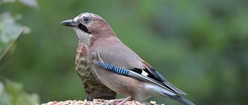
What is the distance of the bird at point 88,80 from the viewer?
5656 millimetres

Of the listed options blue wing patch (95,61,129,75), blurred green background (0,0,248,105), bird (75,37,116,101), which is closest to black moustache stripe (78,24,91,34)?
bird (75,37,116,101)

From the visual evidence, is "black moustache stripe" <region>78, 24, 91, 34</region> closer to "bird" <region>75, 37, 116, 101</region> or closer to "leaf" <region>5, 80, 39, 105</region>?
"bird" <region>75, 37, 116, 101</region>

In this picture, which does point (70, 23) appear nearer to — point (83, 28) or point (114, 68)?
point (83, 28)

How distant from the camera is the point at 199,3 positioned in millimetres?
10547

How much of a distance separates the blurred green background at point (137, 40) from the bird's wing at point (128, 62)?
3.17m

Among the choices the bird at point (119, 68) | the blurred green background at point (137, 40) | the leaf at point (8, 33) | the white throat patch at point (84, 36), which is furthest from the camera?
the blurred green background at point (137, 40)

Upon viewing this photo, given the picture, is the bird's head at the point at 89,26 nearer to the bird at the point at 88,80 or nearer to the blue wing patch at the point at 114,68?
the bird at the point at 88,80

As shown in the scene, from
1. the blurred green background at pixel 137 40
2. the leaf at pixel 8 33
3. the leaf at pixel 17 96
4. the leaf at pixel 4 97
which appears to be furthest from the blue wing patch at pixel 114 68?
the blurred green background at pixel 137 40

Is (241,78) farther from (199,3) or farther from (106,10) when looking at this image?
(106,10)

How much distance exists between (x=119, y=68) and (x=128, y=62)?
10 cm

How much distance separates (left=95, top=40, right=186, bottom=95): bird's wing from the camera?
217 inches

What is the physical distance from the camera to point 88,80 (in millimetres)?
5676

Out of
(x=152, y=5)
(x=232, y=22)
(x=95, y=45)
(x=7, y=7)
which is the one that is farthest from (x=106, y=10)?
(x=95, y=45)

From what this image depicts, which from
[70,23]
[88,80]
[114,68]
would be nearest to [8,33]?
[70,23]
